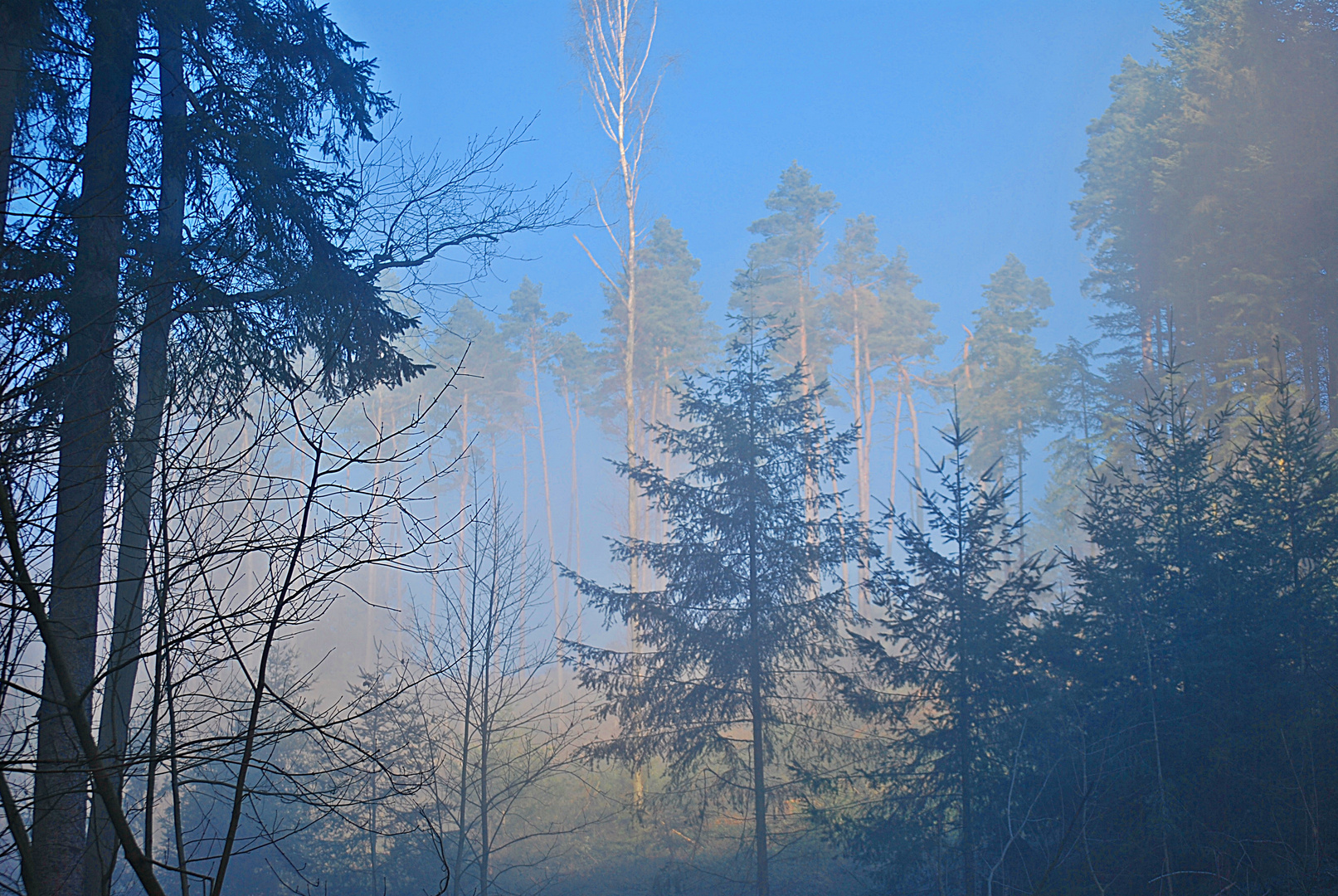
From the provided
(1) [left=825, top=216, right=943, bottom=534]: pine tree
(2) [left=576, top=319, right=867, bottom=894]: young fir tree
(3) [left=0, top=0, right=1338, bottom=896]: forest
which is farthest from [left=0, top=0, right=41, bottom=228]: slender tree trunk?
(1) [left=825, top=216, right=943, bottom=534]: pine tree

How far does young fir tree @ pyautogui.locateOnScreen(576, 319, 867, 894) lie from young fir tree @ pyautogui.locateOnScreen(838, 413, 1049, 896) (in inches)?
54.5

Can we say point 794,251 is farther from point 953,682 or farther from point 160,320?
point 160,320

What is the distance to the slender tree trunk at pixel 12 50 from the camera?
528 cm

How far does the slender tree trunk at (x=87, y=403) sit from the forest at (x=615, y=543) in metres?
0.05

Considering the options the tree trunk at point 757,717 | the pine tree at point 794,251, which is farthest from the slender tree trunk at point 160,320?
the pine tree at point 794,251

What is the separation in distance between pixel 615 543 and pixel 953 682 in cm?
618

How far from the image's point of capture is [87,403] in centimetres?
520

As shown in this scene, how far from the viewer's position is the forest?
3.54 meters

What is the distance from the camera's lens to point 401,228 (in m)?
7.61

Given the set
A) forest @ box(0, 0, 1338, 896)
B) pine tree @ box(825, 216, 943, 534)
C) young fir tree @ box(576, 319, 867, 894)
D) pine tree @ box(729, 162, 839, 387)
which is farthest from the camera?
pine tree @ box(825, 216, 943, 534)

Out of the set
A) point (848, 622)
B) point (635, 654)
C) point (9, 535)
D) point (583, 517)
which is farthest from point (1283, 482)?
point (583, 517)

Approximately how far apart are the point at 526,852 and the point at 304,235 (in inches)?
554

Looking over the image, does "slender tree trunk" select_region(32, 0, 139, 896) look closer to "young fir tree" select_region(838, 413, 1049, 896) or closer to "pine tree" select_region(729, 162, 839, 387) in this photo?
"young fir tree" select_region(838, 413, 1049, 896)

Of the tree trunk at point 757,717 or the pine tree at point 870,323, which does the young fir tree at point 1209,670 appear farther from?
the pine tree at point 870,323
